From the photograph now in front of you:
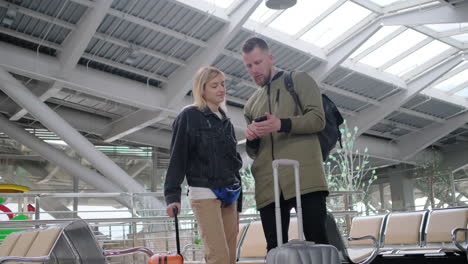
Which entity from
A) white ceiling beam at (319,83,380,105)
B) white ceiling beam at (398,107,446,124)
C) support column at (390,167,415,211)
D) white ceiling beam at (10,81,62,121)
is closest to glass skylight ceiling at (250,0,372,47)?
white ceiling beam at (319,83,380,105)

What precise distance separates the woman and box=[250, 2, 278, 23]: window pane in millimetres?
11638

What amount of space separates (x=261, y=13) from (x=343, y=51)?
10.3 feet

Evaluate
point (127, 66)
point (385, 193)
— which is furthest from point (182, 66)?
point (385, 193)

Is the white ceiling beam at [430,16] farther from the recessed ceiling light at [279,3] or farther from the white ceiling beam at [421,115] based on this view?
the white ceiling beam at [421,115]

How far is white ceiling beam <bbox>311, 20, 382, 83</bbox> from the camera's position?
604 inches

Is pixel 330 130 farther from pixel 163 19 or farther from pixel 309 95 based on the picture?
pixel 163 19

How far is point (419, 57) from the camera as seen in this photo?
714 inches

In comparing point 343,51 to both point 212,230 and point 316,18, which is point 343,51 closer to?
point 316,18

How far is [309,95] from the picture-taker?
2.67 metres

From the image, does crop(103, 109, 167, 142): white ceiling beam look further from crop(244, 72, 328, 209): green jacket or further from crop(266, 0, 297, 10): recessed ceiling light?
crop(244, 72, 328, 209): green jacket

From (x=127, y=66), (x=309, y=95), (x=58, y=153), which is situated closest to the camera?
(x=309, y=95)

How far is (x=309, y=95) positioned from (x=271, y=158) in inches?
14.3

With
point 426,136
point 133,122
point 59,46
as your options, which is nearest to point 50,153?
point 133,122

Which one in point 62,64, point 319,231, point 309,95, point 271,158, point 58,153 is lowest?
point 319,231
